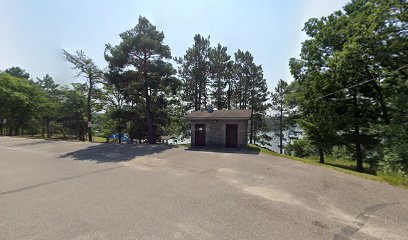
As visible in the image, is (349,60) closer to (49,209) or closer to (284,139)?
(49,209)

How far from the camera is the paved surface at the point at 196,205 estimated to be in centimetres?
371

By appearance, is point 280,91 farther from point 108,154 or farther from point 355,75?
point 108,154

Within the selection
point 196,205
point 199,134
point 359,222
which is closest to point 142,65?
point 199,134

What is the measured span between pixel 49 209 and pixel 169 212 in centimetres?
296

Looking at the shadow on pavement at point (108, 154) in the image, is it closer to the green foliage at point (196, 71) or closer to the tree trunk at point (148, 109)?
the tree trunk at point (148, 109)

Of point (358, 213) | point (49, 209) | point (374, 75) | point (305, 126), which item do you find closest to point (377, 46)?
point (374, 75)

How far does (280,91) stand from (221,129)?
883 inches

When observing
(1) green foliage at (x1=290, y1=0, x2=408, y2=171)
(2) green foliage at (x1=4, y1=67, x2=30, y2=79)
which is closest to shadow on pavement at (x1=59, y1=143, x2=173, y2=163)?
(1) green foliage at (x1=290, y1=0, x2=408, y2=171)

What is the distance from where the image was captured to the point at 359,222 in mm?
4133

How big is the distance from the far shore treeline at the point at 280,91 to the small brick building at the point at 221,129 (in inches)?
220

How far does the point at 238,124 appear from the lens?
55.4 ft

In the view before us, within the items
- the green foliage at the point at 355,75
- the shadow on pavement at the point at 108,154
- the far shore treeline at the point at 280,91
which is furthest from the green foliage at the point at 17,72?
the green foliage at the point at 355,75

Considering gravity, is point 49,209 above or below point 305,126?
below

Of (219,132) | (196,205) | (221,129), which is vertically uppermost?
(221,129)
